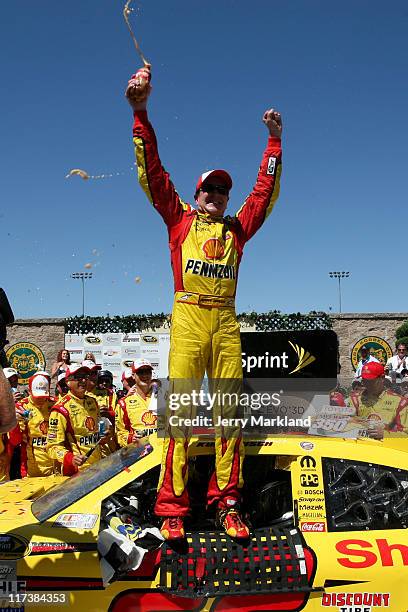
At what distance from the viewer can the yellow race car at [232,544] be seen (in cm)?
291

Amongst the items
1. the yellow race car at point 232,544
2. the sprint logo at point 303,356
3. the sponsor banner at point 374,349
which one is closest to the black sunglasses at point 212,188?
the sprint logo at point 303,356

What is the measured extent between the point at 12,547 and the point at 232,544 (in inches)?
42.6

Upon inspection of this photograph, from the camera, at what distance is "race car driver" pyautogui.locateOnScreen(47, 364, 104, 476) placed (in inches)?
191

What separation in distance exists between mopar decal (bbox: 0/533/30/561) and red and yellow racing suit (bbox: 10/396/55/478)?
2.69 meters

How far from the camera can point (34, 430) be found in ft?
19.7

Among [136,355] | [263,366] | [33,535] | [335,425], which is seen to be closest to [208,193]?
[263,366]

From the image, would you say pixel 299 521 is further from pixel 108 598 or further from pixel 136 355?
pixel 136 355

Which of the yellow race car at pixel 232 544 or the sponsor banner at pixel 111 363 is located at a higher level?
the sponsor banner at pixel 111 363

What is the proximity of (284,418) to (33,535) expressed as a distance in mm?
1517

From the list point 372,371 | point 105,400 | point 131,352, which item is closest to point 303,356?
point 372,371

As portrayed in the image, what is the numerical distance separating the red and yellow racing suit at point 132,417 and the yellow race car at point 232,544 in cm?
241

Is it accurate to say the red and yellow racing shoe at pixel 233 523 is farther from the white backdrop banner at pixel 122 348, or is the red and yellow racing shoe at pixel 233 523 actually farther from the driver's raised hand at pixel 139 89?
the white backdrop banner at pixel 122 348

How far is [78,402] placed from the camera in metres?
5.12

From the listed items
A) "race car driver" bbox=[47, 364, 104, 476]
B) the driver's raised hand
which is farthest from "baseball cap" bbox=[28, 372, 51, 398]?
the driver's raised hand
